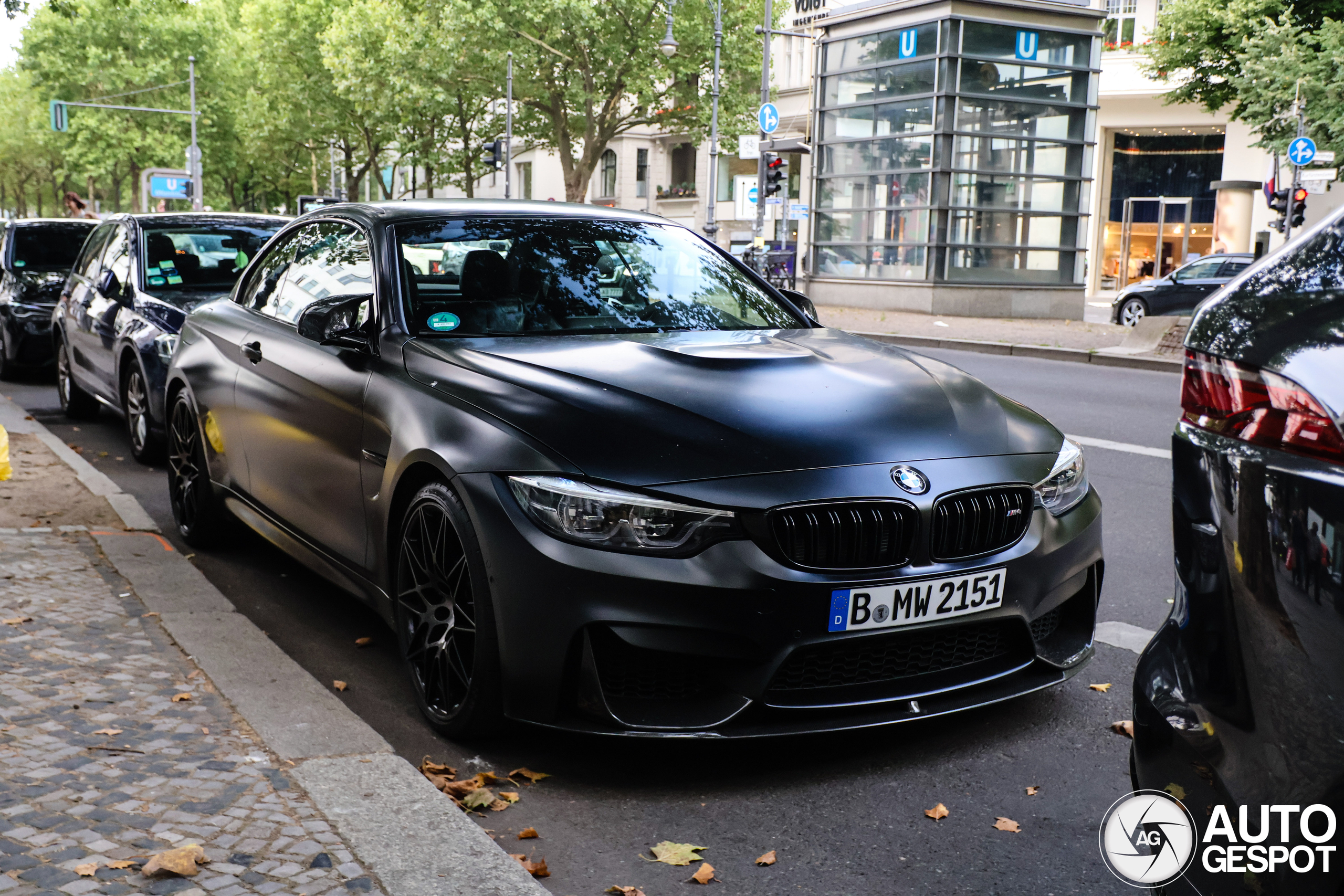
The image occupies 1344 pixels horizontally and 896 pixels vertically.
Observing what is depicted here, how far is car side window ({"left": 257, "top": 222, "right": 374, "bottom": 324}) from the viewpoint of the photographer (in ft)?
15.9

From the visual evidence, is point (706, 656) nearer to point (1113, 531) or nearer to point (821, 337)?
point (821, 337)

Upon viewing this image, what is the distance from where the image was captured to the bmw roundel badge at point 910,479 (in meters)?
3.42

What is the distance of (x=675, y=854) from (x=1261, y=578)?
167 cm

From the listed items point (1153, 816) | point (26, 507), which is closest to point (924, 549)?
point (1153, 816)

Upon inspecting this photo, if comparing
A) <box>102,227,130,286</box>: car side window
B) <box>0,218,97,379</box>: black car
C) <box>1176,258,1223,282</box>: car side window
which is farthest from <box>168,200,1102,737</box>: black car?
<box>1176,258,1223,282</box>: car side window

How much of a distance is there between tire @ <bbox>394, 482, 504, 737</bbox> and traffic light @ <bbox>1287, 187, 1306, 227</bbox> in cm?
2538

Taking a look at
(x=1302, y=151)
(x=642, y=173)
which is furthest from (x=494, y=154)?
(x=1302, y=151)

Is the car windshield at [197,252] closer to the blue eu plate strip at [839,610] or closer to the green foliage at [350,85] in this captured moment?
the blue eu plate strip at [839,610]

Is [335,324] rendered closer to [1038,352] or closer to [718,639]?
[718,639]

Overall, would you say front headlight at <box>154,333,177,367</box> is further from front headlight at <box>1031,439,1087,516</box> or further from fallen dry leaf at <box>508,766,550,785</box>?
front headlight at <box>1031,439,1087,516</box>

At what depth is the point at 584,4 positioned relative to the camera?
→ 37.2 m

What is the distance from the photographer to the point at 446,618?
3811 mm

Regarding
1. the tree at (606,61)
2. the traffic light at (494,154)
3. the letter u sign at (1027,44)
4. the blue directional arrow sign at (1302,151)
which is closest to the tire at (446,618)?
the blue directional arrow sign at (1302,151)

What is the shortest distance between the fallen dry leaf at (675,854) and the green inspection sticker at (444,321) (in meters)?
1.90
